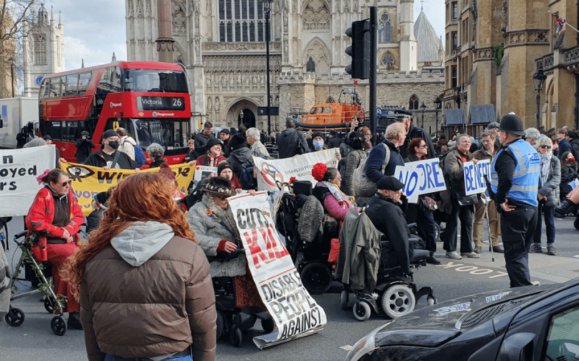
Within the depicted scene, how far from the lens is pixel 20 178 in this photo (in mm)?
8281

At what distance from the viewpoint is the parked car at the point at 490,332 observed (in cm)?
289

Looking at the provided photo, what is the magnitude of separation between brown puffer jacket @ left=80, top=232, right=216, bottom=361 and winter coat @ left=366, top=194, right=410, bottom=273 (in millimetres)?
3945

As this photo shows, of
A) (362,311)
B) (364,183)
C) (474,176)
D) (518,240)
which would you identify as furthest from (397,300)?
(474,176)

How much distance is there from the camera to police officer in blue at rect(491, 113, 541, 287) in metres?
6.71

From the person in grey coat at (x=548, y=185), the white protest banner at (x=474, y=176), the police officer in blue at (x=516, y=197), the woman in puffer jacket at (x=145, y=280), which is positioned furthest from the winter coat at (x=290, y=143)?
the woman in puffer jacket at (x=145, y=280)

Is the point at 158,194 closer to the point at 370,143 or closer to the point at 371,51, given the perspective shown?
the point at 371,51

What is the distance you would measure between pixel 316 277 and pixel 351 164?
2.77 meters

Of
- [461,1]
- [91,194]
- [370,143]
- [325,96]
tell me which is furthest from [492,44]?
[91,194]

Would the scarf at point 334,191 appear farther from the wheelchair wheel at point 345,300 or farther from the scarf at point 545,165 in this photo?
the scarf at point 545,165

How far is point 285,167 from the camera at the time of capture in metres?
10.3

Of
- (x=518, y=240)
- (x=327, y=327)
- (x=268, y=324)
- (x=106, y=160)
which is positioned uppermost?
(x=106, y=160)

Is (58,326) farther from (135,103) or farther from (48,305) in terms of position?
(135,103)

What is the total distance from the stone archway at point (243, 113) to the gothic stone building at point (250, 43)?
0.34 feet

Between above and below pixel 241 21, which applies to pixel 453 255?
below
